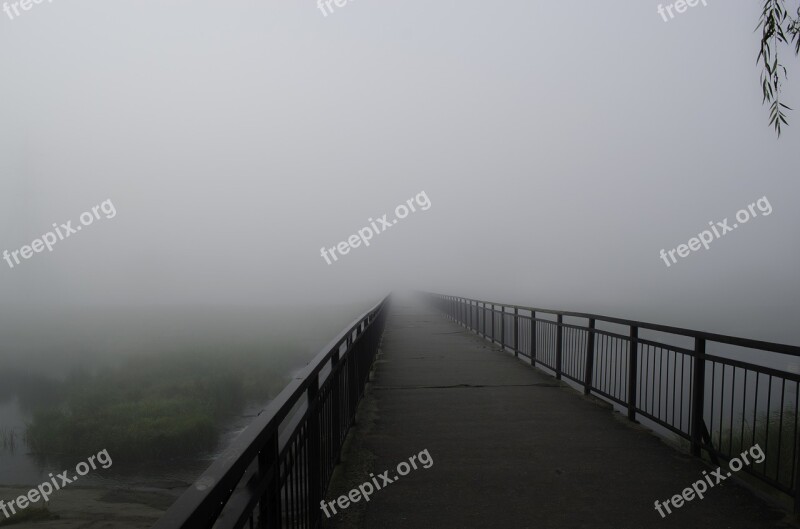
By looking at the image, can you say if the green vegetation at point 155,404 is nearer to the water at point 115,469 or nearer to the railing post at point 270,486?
the water at point 115,469

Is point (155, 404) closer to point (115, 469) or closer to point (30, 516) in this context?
point (115, 469)

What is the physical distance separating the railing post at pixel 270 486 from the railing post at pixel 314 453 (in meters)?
0.87

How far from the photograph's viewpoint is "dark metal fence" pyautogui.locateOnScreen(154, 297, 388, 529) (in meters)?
1.66

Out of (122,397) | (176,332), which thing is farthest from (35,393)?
(176,332)

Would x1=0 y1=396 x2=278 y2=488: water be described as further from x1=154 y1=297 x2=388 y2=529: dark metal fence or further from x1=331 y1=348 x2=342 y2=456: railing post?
x1=154 y1=297 x2=388 y2=529: dark metal fence

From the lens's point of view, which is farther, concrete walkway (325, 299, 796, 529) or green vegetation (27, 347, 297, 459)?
green vegetation (27, 347, 297, 459)

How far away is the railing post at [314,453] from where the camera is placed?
3.62m

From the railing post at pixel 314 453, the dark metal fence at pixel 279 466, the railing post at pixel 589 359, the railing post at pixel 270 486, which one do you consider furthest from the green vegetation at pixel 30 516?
the railing post at pixel 270 486

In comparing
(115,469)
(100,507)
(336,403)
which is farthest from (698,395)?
(115,469)

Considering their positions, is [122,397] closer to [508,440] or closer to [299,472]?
[508,440]

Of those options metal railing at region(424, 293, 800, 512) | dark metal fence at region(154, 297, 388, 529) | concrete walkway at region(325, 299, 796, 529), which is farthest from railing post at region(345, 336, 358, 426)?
metal railing at region(424, 293, 800, 512)

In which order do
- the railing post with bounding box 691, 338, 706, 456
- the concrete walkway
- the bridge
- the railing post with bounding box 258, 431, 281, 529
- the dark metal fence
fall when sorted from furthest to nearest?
the railing post with bounding box 691, 338, 706, 456 < the concrete walkway < the bridge < the railing post with bounding box 258, 431, 281, 529 < the dark metal fence

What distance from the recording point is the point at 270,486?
2543 mm

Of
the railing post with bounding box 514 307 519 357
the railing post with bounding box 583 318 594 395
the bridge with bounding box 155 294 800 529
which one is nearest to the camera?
the bridge with bounding box 155 294 800 529
